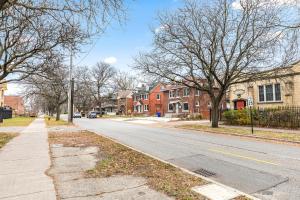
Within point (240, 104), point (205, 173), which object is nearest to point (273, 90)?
point (240, 104)

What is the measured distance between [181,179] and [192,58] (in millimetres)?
18741

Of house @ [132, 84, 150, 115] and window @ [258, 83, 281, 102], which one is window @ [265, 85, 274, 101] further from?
house @ [132, 84, 150, 115]

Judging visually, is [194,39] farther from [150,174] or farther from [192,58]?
[150,174]

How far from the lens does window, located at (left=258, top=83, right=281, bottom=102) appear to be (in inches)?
1101

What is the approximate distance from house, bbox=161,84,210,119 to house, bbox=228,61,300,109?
10807 mm

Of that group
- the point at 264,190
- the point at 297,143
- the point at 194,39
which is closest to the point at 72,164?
the point at 264,190

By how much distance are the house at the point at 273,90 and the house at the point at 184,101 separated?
1081 cm

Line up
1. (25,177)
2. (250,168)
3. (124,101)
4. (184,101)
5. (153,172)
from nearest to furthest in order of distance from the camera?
(25,177), (153,172), (250,168), (184,101), (124,101)

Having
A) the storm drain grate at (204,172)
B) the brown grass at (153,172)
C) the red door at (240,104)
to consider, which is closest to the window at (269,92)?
the red door at (240,104)

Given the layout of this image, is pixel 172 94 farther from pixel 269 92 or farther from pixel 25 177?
pixel 25 177

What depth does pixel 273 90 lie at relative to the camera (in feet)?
93.1

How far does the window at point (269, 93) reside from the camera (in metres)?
28.0

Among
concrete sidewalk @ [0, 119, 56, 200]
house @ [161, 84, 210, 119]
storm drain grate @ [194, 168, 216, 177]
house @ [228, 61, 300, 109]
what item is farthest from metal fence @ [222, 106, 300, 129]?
concrete sidewalk @ [0, 119, 56, 200]

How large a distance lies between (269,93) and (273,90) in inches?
23.8
